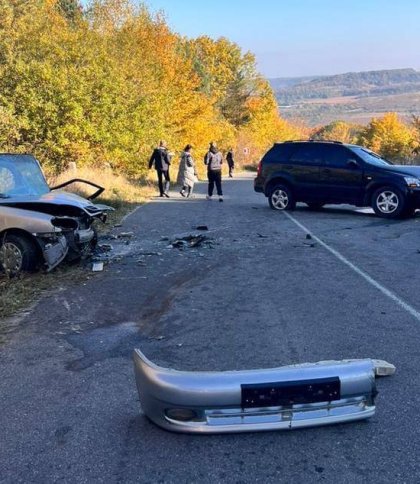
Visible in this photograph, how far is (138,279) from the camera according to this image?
7.25 m

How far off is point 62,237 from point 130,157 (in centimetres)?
1544

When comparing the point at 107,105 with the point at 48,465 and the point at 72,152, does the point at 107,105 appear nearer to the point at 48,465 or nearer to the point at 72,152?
the point at 72,152

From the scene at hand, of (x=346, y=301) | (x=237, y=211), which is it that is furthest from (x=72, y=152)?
(x=346, y=301)

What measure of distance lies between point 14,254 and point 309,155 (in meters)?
9.24

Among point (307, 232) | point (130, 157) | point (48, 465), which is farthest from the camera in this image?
point (130, 157)

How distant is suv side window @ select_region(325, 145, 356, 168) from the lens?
13523 millimetres

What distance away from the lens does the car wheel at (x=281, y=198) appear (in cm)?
Answer: 1455

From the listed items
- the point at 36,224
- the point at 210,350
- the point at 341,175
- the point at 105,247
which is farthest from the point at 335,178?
the point at 210,350

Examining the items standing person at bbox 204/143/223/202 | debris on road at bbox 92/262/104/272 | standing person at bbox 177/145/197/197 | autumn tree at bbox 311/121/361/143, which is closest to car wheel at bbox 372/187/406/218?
standing person at bbox 204/143/223/202

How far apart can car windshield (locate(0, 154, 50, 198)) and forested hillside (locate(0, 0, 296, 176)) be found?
9.79 meters

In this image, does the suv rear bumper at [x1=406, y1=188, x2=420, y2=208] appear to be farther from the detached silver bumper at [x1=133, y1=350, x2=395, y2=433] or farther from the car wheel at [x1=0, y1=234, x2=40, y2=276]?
the detached silver bumper at [x1=133, y1=350, x2=395, y2=433]

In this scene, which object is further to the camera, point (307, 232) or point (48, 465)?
point (307, 232)

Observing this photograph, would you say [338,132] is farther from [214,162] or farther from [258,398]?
[258,398]

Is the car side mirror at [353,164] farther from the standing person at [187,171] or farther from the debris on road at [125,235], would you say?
the standing person at [187,171]
